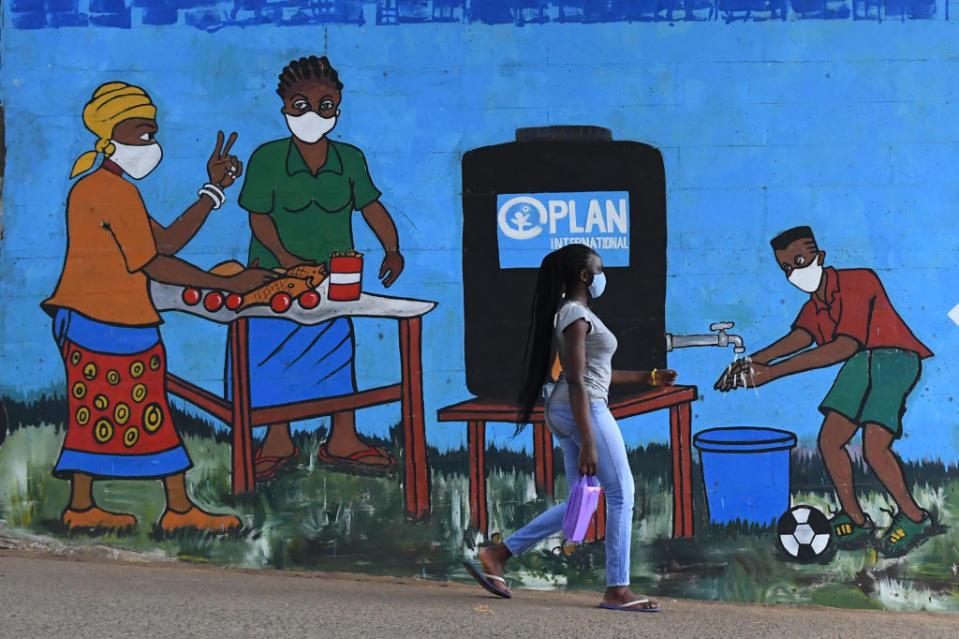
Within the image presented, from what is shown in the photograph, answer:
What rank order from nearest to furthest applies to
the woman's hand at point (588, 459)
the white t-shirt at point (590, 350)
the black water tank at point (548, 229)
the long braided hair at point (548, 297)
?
the woman's hand at point (588, 459)
the white t-shirt at point (590, 350)
the long braided hair at point (548, 297)
the black water tank at point (548, 229)

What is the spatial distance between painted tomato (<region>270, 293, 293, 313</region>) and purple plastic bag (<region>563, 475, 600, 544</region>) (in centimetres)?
229

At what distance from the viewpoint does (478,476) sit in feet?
20.8

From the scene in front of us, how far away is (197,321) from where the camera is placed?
6.42m

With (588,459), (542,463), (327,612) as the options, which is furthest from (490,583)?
(542,463)

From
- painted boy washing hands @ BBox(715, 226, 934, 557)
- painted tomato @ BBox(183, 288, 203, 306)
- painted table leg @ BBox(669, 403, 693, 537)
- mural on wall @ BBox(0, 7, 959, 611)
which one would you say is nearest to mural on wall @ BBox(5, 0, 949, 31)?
mural on wall @ BBox(0, 7, 959, 611)

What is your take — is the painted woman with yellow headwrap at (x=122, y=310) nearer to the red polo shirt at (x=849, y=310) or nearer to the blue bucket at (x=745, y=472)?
the blue bucket at (x=745, y=472)

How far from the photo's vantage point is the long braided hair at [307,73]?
6.45 metres

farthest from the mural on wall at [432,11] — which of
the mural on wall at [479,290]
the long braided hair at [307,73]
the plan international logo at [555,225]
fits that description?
the plan international logo at [555,225]

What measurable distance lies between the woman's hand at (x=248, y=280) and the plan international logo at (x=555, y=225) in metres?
1.39

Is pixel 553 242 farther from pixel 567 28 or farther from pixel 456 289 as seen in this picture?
pixel 567 28

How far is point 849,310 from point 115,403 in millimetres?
4366

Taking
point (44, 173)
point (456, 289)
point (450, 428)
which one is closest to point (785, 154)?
point (456, 289)

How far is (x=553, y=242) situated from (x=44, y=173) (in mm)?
3073

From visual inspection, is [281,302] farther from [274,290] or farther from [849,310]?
[849,310]
